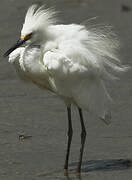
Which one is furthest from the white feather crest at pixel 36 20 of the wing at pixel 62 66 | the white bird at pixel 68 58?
the wing at pixel 62 66

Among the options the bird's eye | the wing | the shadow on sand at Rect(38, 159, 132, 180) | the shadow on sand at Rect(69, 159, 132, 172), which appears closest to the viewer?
the wing

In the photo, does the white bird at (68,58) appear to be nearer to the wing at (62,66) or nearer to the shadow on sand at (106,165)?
the wing at (62,66)

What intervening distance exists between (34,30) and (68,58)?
534 mm

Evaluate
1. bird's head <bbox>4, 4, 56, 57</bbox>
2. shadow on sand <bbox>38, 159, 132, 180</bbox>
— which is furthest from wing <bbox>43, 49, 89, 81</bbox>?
shadow on sand <bbox>38, 159, 132, 180</bbox>

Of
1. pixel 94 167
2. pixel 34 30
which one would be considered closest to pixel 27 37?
pixel 34 30

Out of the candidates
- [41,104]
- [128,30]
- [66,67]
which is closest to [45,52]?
[66,67]

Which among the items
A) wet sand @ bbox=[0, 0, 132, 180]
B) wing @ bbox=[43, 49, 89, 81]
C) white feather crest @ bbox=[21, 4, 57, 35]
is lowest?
wet sand @ bbox=[0, 0, 132, 180]

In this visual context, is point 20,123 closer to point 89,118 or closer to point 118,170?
point 89,118

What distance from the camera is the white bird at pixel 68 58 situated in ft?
24.1

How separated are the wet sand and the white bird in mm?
372

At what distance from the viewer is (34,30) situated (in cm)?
743

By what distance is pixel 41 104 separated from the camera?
32.9 ft

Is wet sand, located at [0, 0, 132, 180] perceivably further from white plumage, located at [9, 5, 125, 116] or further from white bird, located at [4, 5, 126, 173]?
white plumage, located at [9, 5, 125, 116]

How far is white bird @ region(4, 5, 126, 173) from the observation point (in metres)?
7.33
